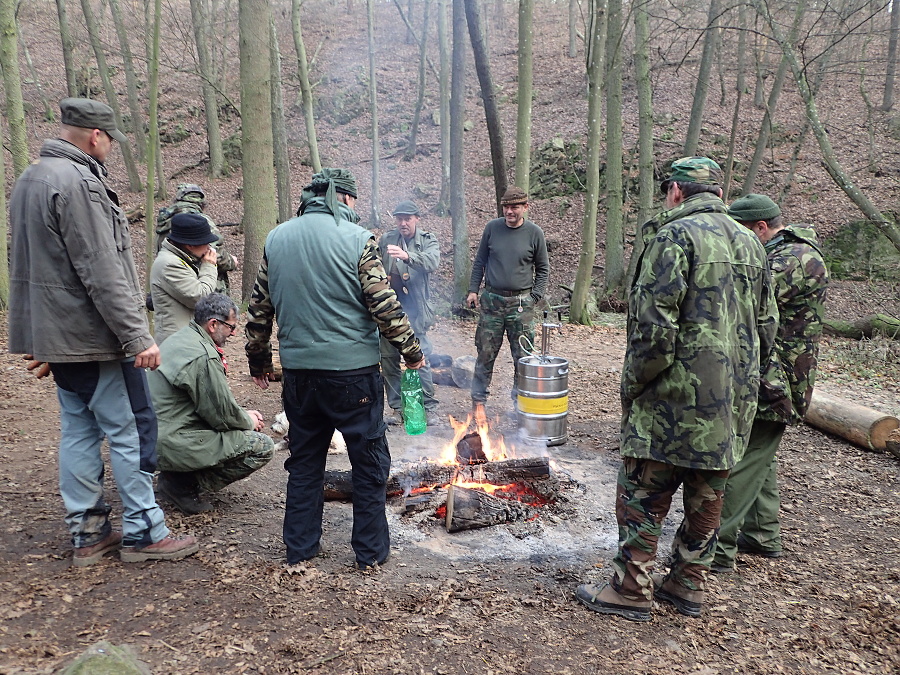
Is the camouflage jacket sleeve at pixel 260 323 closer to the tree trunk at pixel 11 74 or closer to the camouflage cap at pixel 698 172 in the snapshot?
the camouflage cap at pixel 698 172

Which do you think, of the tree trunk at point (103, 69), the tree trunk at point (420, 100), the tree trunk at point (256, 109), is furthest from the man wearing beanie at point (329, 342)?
the tree trunk at point (420, 100)

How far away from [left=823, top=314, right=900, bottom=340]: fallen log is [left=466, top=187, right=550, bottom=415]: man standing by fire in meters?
7.05

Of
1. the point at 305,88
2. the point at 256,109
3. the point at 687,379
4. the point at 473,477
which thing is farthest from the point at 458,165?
the point at 687,379

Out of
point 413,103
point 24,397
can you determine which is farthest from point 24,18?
point 24,397

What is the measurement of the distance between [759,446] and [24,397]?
23.2 ft

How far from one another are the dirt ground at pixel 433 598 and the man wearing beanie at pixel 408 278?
1.98 metres

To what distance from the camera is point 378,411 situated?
375 cm

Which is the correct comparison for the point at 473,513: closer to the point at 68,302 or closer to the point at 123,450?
the point at 123,450

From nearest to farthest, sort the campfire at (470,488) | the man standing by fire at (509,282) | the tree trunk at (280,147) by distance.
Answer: the campfire at (470,488) < the man standing by fire at (509,282) < the tree trunk at (280,147)

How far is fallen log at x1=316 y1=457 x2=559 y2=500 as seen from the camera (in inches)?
189

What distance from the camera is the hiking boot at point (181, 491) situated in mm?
4383

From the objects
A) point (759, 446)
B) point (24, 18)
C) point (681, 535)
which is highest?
point (24, 18)

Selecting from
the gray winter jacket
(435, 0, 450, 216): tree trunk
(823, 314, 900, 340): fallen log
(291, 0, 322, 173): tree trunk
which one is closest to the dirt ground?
the gray winter jacket

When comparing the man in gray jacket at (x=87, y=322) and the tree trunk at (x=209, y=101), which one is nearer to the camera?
the man in gray jacket at (x=87, y=322)
